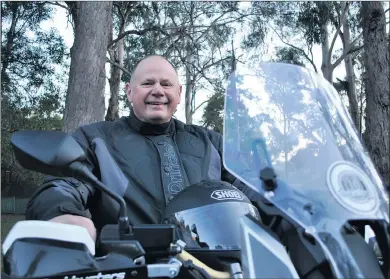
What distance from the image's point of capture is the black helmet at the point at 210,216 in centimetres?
113

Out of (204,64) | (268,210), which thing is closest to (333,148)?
(268,210)

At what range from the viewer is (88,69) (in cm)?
644

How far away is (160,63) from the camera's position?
→ 217 cm

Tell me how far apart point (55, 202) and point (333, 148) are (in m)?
0.71

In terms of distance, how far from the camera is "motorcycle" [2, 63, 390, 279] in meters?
0.94

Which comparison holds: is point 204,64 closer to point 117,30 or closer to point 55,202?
point 117,30

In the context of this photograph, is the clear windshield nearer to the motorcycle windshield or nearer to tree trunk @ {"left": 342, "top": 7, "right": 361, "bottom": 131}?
the motorcycle windshield

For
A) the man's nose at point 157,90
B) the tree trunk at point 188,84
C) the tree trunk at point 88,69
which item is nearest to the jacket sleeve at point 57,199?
the man's nose at point 157,90

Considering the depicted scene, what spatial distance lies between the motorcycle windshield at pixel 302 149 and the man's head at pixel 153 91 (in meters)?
0.92

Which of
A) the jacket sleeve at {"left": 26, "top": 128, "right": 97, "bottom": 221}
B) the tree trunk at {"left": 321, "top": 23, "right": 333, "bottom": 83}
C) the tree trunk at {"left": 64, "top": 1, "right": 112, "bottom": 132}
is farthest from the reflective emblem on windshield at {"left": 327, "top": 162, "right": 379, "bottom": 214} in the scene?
the tree trunk at {"left": 321, "top": 23, "right": 333, "bottom": 83}

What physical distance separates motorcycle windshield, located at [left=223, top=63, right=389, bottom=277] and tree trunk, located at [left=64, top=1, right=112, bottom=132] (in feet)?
17.1

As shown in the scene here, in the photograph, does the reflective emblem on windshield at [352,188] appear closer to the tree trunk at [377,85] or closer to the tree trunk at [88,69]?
the tree trunk at [88,69]

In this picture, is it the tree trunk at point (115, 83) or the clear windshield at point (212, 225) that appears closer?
the clear windshield at point (212, 225)

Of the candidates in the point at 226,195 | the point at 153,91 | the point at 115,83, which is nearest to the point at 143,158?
the point at 153,91
